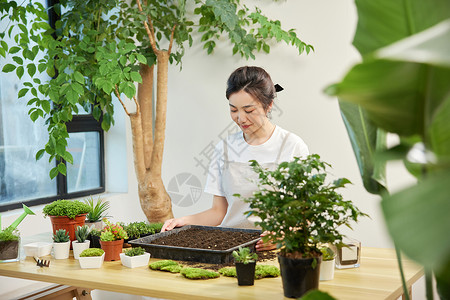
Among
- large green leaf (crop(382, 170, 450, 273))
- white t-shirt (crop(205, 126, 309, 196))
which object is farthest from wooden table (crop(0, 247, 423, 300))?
large green leaf (crop(382, 170, 450, 273))

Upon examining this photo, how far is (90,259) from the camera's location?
2.32m

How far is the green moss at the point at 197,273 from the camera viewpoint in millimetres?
2088

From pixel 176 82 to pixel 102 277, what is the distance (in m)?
2.77

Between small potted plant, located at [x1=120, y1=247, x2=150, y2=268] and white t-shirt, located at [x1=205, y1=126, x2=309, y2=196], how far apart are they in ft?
3.11

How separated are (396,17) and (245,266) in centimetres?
128

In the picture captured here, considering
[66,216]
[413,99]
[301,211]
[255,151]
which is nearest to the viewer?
[413,99]

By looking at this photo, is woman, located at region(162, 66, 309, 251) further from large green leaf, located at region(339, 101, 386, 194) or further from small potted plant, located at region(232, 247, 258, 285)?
large green leaf, located at region(339, 101, 386, 194)

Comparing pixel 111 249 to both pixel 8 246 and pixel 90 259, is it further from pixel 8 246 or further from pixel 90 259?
pixel 8 246

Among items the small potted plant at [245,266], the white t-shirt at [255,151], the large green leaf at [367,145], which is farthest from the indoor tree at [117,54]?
the large green leaf at [367,145]

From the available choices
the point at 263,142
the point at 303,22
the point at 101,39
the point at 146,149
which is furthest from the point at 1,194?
the point at 303,22

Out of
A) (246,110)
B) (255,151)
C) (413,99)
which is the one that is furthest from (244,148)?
(413,99)

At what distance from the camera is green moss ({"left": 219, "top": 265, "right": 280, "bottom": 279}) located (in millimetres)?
2084

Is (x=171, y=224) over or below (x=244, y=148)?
below

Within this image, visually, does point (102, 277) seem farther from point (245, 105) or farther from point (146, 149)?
point (146, 149)
